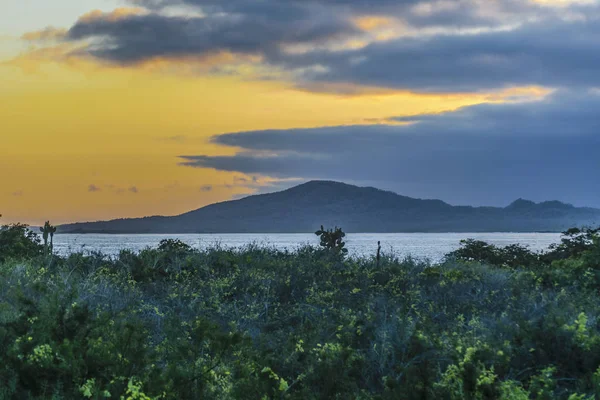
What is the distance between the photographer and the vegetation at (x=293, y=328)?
7555 millimetres

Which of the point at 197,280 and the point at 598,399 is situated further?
the point at 197,280

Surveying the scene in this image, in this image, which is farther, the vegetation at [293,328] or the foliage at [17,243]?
the foliage at [17,243]

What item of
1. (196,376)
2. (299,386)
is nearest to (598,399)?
(299,386)

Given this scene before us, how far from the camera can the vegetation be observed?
755 cm

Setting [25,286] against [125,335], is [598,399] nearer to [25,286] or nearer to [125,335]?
[125,335]

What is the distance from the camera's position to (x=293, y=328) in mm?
13930

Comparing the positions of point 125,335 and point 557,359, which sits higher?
point 125,335

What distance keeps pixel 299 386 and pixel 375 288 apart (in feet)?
24.7

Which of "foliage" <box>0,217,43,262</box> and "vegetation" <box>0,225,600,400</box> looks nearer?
"vegetation" <box>0,225,600,400</box>

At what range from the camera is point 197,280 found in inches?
658

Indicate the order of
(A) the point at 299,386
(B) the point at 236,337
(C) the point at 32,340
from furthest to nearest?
(A) the point at 299,386 → (C) the point at 32,340 → (B) the point at 236,337

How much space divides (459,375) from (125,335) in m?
3.55

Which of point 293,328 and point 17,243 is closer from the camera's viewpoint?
point 293,328

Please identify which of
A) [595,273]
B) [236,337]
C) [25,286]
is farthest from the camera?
[595,273]
